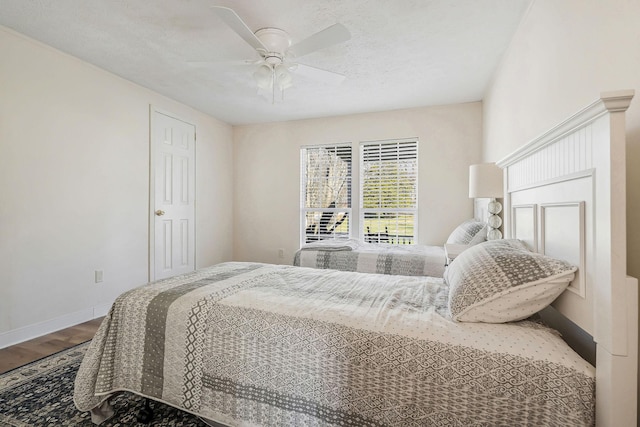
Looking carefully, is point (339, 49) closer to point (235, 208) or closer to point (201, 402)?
point (201, 402)

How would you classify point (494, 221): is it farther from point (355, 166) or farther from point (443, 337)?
point (355, 166)

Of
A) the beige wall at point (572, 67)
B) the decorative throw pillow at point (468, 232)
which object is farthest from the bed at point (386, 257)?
the beige wall at point (572, 67)

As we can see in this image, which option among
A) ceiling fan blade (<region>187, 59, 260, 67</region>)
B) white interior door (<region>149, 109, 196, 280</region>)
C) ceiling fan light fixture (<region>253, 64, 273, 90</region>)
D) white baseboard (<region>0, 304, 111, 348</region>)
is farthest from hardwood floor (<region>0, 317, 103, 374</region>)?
ceiling fan light fixture (<region>253, 64, 273, 90</region>)

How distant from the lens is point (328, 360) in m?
1.09

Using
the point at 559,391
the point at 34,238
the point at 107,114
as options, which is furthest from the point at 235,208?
the point at 559,391

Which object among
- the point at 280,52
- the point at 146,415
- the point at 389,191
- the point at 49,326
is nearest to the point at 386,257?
the point at 389,191

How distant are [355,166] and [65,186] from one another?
3.39 m

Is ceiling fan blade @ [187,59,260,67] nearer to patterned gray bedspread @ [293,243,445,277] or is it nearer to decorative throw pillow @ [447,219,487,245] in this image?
patterned gray bedspread @ [293,243,445,277]

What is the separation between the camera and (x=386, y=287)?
5.41 ft

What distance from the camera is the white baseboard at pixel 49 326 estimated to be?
7.56 ft

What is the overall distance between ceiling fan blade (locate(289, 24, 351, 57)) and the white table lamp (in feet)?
5.17

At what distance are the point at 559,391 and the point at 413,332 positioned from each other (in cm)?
43

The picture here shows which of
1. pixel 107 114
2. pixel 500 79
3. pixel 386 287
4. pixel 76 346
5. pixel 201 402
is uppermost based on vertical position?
pixel 500 79

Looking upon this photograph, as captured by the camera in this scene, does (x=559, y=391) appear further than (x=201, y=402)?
No
